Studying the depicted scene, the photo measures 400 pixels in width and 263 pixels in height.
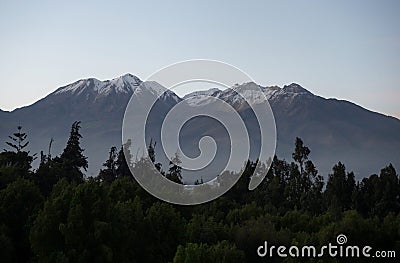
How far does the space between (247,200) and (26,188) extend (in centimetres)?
2222

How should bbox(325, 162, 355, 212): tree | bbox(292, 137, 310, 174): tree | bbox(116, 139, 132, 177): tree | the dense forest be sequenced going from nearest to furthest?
the dense forest, bbox(325, 162, 355, 212): tree, bbox(116, 139, 132, 177): tree, bbox(292, 137, 310, 174): tree

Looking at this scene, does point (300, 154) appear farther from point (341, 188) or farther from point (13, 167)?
point (13, 167)

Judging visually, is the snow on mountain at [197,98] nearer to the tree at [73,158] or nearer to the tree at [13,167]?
the tree at [73,158]

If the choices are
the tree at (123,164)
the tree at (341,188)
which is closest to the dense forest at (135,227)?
the tree at (341,188)

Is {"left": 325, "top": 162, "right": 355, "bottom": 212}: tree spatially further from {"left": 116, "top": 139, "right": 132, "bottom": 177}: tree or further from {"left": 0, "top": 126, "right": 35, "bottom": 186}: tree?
{"left": 0, "top": 126, "right": 35, "bottom": 186}: tree

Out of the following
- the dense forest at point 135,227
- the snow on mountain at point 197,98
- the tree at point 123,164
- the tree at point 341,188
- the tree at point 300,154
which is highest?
the snow on mountain at point 197,98

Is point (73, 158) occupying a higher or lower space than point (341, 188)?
higher

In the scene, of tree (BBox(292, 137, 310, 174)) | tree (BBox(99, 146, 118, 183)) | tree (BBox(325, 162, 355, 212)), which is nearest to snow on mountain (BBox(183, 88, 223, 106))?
tree (BBox(99, 146, 118, 183))

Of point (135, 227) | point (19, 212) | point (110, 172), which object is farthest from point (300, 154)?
point (19, 212)

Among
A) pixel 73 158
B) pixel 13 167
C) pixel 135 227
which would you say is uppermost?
pixel 73 158

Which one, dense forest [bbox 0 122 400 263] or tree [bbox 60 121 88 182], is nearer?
dense forest [bbox 0 122 400 263]

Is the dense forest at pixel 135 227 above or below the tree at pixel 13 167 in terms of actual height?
below

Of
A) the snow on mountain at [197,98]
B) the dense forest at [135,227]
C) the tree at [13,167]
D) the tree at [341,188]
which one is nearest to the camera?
the dense forest at [135,227]

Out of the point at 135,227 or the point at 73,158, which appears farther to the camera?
the point at 73,158
